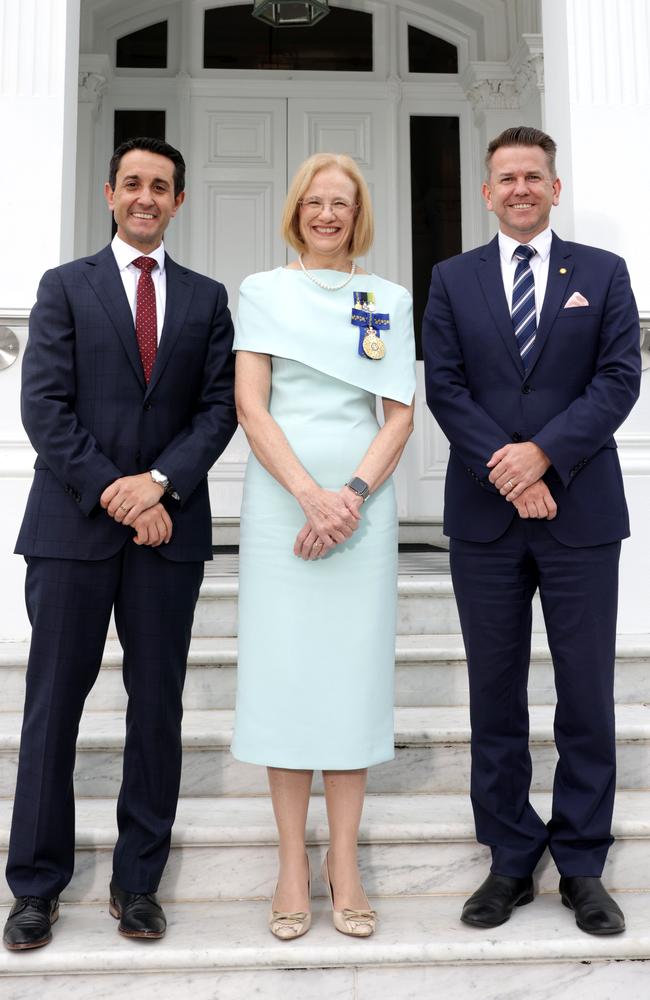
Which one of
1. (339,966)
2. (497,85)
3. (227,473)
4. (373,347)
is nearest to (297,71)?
(497,85)

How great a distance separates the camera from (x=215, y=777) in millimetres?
2855

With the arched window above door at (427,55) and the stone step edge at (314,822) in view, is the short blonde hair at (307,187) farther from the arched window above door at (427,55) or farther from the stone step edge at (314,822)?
the arched window above door at (427,55)

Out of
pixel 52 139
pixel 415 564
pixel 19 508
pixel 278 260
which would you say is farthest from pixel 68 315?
pixel 278 260

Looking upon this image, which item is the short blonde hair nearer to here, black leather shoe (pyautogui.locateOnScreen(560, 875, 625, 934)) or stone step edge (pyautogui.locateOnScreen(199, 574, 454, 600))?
stone step edge (pyautogui.locateOnScreen(199, 574, 454, 600))

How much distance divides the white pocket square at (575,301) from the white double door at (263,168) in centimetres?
316

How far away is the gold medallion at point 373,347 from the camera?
2299mm

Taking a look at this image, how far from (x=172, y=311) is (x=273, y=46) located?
13.5ft

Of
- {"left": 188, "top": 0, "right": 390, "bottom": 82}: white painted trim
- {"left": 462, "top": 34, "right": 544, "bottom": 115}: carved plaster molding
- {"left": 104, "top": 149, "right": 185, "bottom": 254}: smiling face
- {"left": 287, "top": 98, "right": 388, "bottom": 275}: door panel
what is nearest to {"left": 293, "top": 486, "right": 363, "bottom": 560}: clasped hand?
{"left": 104, "top": 149, "right": 185, "bottom": 254}: smiling face

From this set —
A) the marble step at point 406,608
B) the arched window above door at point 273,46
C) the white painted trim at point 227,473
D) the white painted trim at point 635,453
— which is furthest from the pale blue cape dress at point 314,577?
the arched window above door at point 273,46

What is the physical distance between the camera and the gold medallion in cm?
230

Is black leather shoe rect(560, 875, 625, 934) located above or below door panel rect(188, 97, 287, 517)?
below

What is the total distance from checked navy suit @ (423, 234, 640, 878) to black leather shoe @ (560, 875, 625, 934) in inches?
1.6

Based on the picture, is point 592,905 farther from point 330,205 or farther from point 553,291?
point 330,205

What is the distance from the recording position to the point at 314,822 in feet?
8.50
